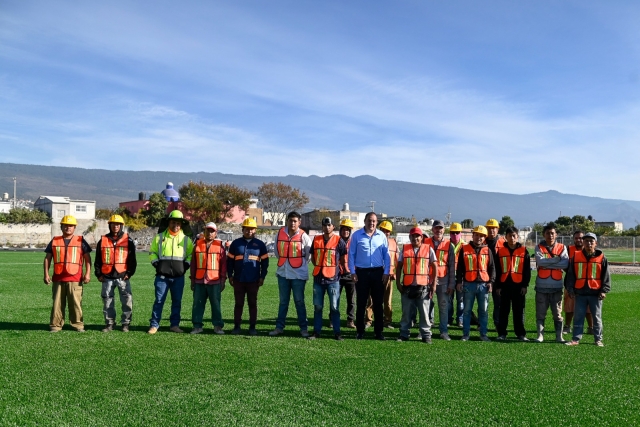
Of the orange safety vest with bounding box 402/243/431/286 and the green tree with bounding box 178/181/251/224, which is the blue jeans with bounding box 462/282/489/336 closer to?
the orange safety vest with bounding box 402/243/431/286

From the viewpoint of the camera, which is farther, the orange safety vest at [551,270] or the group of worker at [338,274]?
the orange safety vest at [551,270]

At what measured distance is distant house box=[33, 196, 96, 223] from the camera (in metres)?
60.6

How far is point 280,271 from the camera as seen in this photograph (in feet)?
28.8

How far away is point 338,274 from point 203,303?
2231mm

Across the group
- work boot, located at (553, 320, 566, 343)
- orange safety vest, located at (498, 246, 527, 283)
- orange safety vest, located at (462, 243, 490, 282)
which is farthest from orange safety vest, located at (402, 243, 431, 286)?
work boot, located at (553, 320, 566, 343)

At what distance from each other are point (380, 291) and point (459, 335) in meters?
1.74

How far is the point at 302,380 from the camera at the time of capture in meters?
6.00

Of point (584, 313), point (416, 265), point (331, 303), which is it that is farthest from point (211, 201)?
point (584, 313)

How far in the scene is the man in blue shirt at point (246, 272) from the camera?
A: 874 cm

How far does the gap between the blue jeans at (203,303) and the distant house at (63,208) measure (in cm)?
5500

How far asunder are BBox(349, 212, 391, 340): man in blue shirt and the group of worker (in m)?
0.02

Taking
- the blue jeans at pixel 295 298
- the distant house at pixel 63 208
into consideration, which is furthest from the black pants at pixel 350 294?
the distant house at pixel 63 208

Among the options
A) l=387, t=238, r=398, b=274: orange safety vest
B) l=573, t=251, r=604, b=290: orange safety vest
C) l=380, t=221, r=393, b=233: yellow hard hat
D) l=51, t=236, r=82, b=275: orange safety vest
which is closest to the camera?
l=573, t=251, r=604, b=290: orange safety vest

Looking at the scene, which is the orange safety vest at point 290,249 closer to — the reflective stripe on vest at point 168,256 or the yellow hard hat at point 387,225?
the reflective stripe on vest at point 168,256
